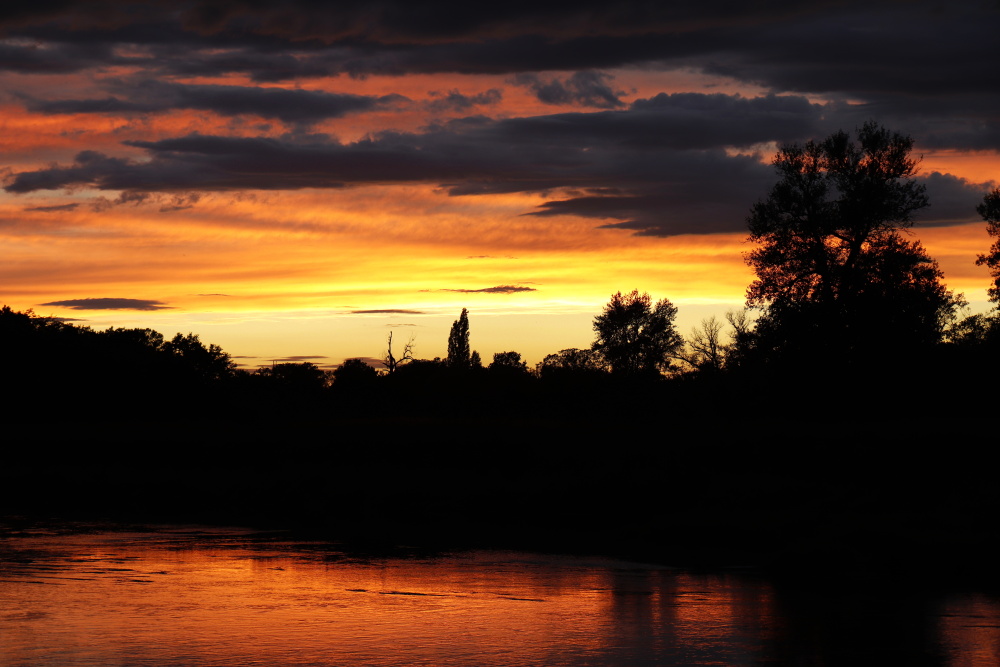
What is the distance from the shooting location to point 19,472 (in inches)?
1608

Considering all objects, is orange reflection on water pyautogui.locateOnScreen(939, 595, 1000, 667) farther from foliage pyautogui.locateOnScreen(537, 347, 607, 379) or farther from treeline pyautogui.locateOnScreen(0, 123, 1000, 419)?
foliage pyautogui.locateOnScreen(537, 347, 607, 379)

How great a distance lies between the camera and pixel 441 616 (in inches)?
568

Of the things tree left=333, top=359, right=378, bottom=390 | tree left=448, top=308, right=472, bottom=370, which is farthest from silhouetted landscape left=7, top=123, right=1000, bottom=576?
tree left=448, top=308, right=472, bottom=370

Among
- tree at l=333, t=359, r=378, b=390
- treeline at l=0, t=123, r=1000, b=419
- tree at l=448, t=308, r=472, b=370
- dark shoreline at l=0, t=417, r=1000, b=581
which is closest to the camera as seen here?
dark shoreline at l=0, t=417, r=1000, b=581

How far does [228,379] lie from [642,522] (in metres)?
76.8

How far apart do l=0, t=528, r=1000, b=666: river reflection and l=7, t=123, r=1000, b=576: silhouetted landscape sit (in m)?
4.20

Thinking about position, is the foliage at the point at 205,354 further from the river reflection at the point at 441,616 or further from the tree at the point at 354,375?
the river reflection at the point at 441,616

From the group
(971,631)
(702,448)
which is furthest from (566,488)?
(971,631)

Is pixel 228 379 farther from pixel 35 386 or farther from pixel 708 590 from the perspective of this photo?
pixel 708 590

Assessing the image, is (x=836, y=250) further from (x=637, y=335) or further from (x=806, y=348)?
(x=637, y=335)

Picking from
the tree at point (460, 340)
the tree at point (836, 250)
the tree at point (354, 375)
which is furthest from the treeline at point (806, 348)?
the tree at point (460, 340)

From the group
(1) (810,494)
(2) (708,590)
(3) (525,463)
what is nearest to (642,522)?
(1) (810,494)

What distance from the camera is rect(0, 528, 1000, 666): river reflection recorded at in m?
11.8

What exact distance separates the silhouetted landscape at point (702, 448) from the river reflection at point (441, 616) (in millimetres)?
4196
